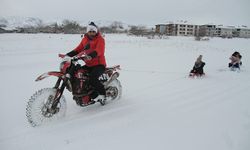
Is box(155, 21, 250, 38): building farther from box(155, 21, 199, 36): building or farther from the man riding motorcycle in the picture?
the man riding motorcycle

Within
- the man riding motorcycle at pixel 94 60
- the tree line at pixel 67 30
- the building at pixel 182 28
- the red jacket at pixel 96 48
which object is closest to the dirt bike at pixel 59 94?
the man riding motorcycle at pixel 94 60

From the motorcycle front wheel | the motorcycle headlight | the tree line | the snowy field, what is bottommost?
the snowy field

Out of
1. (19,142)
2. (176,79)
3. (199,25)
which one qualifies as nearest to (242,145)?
(19,142)

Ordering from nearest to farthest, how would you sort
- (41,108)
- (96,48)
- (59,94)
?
(41,108), (59,94), (96,48)

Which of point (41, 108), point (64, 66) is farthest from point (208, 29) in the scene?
point (41, 108)

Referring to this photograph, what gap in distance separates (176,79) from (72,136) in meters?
5.07

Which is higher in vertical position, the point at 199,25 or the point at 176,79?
the point at 199,25

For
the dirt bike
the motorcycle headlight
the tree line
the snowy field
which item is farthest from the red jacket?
the tree line

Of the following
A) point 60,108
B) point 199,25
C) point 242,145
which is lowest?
point 242,145

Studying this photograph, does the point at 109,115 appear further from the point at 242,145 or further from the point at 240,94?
the point at 240,94

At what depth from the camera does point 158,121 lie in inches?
173

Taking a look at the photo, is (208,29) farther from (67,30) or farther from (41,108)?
(41,108)

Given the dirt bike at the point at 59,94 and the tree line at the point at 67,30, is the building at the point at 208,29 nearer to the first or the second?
the tree line at the point at 67,30

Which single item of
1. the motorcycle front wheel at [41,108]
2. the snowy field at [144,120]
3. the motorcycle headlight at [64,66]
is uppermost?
the motorcycle headlight at [64,66]
